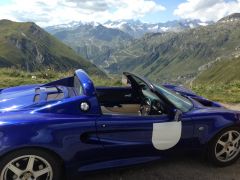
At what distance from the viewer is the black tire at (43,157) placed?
188 inches

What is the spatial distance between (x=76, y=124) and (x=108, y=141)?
55 centimetres

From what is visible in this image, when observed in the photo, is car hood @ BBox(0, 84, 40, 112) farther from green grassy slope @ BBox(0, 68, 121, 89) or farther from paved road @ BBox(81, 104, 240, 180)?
green grassy slope @ BBox(0, 68, 121, 89)

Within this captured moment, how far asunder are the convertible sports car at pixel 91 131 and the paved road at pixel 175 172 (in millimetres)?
191

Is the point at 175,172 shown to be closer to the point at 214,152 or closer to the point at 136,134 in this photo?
the point at 214,152

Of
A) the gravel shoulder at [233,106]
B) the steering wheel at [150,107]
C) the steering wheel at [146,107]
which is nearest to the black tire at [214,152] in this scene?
the steering wheel at [150,107]

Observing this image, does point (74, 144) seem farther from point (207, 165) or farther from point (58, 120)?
point (207, 165)

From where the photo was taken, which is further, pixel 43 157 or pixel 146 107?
pixel 146 107

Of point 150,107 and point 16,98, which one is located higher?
point 16,98

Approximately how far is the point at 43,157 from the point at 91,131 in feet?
2.40

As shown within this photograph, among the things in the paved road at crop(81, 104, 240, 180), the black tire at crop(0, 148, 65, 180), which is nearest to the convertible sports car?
the black tire at crop(0, 148, 65, 180)

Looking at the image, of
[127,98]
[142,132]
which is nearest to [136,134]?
[142,132]

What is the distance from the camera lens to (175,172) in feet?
20.2

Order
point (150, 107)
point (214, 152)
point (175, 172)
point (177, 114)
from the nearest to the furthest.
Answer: point (177, 114) → point (175, 172) → point (214, 152) → point (150, 107)

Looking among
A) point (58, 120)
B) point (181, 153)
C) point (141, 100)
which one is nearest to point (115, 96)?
point (141, 100)
